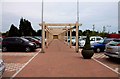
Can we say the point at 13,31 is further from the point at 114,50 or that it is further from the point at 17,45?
the point at 114,50

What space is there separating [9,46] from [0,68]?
16300 millimetres

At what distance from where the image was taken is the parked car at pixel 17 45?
2319cm

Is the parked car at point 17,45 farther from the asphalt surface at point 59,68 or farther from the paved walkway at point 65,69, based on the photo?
the paved walkway at point 65,69

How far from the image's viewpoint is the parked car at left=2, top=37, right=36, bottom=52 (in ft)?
76.1

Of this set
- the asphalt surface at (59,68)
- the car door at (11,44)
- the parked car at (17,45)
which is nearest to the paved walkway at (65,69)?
the asphalt surface at (59,68)

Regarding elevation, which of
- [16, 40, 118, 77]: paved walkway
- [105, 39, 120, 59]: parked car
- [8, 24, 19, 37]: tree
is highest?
[8, 24, 19, 37]: tree

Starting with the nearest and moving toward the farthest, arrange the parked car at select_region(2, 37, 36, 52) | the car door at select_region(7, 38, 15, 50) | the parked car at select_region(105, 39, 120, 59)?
the parked car at select_region(105, 39, 120, 59)
the parked car at select_region(2, 37, 36, 52)
the car door at select_region(7, 38, 15, 50)

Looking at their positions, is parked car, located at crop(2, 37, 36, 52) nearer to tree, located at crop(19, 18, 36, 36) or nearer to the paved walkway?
the paved walkway

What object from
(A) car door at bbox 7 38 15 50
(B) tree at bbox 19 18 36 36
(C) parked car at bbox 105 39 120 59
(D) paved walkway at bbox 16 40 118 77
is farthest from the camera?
(B) tree at bbox 19 18 36 36

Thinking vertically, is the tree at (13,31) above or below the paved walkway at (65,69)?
above

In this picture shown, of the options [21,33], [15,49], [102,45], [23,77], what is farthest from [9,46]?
[21,33]

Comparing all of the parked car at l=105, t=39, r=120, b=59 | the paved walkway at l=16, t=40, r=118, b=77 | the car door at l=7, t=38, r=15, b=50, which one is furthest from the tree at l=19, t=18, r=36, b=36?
the paved walkway at l=16, t=40, r=118, b=77

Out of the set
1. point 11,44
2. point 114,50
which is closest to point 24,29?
point 11,44

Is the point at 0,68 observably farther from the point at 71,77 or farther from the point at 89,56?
the point at 89,56
